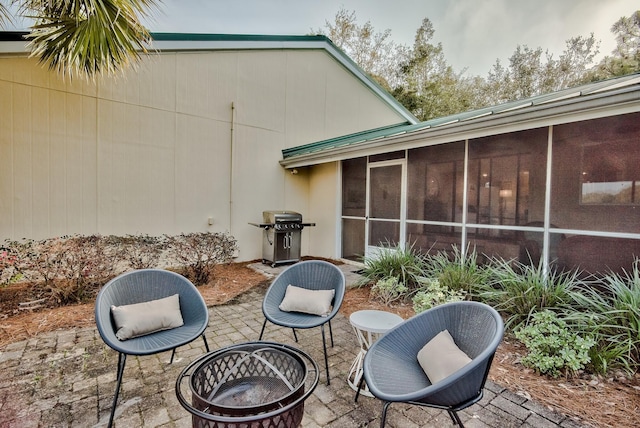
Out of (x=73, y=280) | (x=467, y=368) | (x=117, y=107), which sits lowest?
(x=73, y=280)

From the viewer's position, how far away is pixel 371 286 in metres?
4.97

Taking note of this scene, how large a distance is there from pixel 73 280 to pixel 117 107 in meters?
3.22

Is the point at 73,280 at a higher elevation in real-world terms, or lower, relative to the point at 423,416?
higher

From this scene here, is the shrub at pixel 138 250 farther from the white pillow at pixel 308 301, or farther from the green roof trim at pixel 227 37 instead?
the green roof trim at pixel 227 37

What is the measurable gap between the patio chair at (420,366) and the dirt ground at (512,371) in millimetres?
917

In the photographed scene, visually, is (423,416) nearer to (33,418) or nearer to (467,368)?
(467,368)

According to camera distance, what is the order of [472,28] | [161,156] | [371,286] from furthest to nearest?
[472,28], [161,156], [371,286]

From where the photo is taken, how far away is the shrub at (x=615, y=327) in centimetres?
252

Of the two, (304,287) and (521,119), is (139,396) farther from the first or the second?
(521,119)

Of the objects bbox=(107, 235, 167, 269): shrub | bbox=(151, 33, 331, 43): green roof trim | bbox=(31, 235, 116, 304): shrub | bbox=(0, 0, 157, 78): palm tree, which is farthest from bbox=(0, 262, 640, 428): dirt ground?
bbox=(151, 33, 331, 43): green roof trim

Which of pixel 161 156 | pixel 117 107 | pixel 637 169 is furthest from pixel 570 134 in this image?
pixel 117 107

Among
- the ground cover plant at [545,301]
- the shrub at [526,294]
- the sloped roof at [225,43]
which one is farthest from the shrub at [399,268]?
the sloped roof at [225,43]

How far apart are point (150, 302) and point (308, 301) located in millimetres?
1374

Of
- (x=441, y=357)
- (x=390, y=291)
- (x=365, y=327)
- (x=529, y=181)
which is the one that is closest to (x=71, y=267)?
(x=365, y=327)
